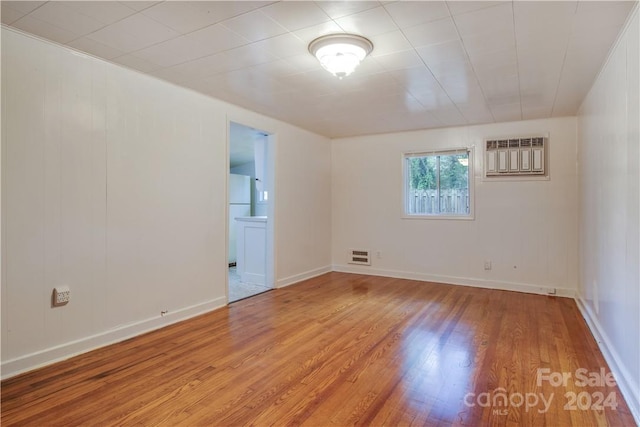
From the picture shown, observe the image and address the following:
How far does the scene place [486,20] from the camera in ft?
6.88

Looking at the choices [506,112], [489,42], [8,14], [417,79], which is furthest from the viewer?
[506,112]

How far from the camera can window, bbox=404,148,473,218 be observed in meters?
4.93

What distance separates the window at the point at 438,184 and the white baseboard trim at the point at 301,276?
1608 millimetres

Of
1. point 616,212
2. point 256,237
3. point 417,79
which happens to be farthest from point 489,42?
point 256,237

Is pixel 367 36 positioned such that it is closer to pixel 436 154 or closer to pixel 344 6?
Answer: pixel 344 6

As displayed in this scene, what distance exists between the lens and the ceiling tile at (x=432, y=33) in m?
2.15

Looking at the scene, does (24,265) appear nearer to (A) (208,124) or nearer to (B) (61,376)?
(B) (61,376)

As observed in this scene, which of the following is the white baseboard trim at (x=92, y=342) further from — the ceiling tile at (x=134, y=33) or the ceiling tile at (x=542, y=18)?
the ceiling tile at (x=542, y=18)

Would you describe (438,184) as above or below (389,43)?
below

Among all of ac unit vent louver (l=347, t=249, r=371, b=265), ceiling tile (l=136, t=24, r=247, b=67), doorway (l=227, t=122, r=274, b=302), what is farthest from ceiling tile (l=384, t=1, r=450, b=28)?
ac unit vent louver (l=347, t=249, r=371, b=265)

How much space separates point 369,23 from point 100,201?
2.36 meters

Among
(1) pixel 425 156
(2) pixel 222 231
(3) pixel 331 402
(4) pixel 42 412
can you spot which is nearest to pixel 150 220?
(2) pixel 222 231

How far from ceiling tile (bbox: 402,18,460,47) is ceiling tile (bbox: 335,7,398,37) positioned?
14cm

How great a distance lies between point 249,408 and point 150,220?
1901 mm
